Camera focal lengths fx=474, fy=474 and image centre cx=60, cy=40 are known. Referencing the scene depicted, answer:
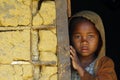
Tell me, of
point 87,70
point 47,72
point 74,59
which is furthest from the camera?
point 87,70

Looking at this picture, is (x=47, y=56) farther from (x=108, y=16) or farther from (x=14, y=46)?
(x=108, y=16)

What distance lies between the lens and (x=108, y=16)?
488 cm

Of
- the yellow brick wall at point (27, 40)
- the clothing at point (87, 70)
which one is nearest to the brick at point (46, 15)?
the yellow brick wall at point (27, 40)

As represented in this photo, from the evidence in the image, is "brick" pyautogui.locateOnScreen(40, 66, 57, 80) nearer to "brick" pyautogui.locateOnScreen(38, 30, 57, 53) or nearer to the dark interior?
"brick" pyautogui.locateOnScreen(38, 30, 57, 53)

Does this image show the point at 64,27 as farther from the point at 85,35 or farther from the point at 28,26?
the point at 85,35

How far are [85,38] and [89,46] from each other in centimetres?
8

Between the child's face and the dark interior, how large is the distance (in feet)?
4.67

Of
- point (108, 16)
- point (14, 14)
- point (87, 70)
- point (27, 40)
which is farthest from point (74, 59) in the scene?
point (108, 16)

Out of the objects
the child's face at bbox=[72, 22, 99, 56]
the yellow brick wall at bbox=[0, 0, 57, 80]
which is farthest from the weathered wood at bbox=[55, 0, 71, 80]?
the child's face at bbox=[72, 22, 99, 56]

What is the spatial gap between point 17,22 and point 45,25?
0.53 feet

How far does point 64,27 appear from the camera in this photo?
271 centimetres

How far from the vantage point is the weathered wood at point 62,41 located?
2693 mm

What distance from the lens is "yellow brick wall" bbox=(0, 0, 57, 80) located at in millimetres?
2703

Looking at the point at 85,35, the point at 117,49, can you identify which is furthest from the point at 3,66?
the point at 117,49
